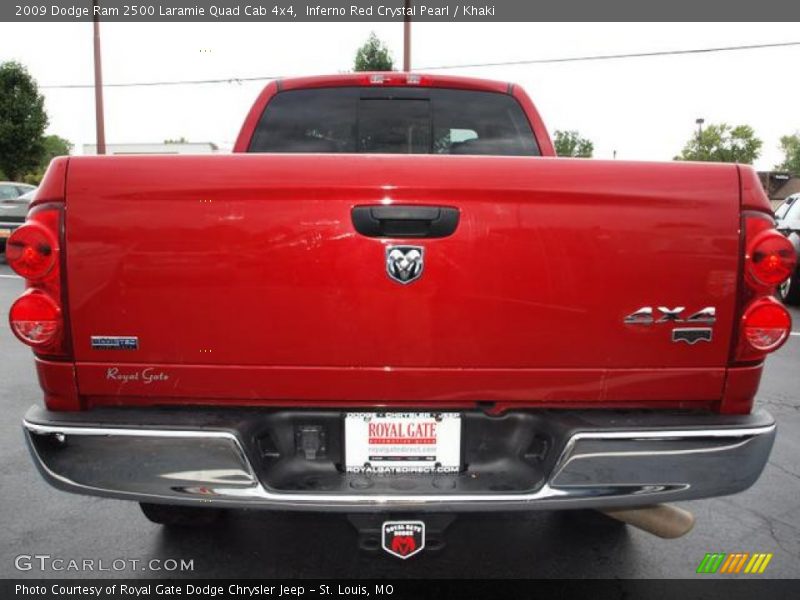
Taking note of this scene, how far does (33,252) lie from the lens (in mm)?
1903

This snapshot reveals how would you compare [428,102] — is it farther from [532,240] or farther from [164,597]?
[164,597]

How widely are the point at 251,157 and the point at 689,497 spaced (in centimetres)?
166

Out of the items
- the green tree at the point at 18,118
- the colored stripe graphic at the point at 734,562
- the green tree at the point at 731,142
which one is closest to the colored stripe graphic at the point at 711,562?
the colored stripe graphic at the point at 734,562

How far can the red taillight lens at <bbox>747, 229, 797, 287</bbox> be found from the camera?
6.23 ft

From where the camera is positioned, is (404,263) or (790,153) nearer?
(404,263)

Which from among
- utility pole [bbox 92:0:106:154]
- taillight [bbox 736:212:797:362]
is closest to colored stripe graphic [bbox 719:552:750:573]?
taillight [bbox 736:212:797:362]

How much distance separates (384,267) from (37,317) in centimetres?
105

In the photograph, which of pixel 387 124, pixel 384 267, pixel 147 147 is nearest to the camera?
pixel 384 267

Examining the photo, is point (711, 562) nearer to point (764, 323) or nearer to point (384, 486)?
point (764, 323)

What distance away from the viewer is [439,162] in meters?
1.94

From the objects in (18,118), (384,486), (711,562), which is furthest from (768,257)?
(18,118)

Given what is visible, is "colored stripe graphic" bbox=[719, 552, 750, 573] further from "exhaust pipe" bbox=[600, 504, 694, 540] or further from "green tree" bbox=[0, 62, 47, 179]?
"green tree" bbox=[0, 62, 47, 179]

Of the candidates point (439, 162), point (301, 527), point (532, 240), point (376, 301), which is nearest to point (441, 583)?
point (301, 527)

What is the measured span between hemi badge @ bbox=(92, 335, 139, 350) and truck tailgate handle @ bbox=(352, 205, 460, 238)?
0.76 meters
